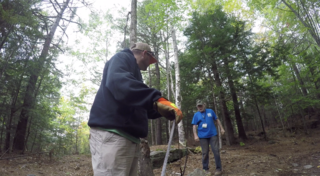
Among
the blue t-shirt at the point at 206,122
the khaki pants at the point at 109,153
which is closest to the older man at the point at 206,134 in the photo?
the blue t-shirt at the point at 206,122

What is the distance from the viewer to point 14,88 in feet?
22.6

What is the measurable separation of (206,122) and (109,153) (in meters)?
3.79

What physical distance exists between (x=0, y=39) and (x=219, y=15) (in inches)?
415

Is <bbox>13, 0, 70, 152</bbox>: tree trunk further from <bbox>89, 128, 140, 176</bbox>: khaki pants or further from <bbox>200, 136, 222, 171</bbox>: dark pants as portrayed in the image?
<bbox>89, 128, 140, 176</bbox>: khaki pants

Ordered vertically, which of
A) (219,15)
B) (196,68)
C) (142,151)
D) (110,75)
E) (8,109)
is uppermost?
(219,15)

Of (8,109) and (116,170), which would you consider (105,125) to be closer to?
(116,170)

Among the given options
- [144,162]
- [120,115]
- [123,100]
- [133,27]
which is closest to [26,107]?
[133,27]

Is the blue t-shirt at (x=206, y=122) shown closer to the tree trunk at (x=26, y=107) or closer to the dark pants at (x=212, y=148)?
the dark pants at (x=212, y=148)

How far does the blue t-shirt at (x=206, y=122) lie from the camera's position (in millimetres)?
4699

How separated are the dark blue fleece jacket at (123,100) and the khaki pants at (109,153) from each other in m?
0.09

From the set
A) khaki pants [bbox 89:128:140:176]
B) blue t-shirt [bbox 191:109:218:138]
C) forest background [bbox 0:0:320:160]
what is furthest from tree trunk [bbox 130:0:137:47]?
khaki pants [bbox 89:128:140:176]

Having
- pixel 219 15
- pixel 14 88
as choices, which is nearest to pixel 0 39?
pixel 14 88

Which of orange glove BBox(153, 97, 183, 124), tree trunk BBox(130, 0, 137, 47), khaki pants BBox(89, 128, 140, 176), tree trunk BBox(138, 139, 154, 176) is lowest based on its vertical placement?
tree trunk BBox(138, 139, 154, 176)

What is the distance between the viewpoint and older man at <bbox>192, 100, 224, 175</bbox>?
459 centimetres
